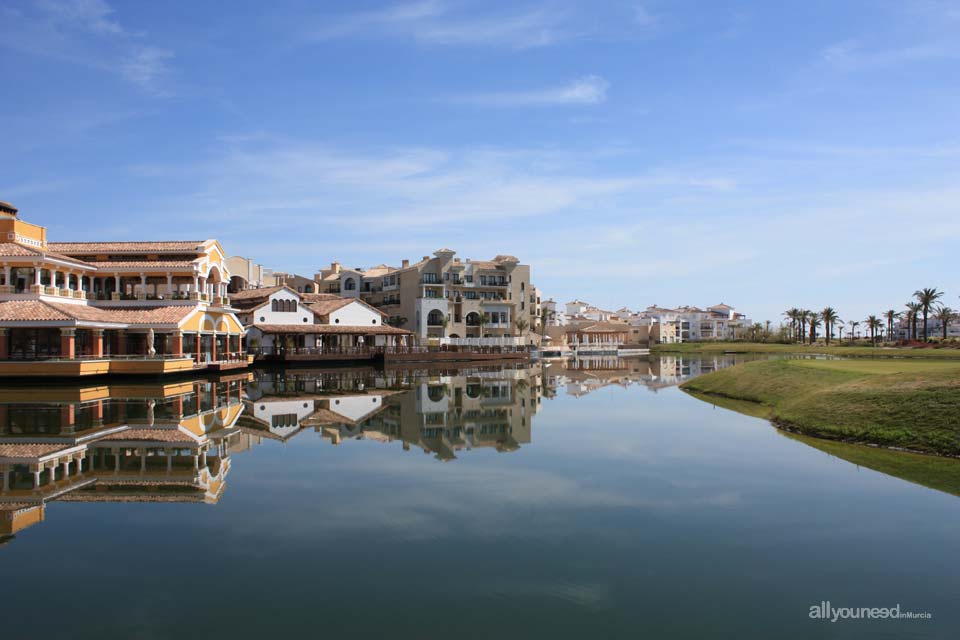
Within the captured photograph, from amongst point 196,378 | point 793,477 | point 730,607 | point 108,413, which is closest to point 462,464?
point 793,477

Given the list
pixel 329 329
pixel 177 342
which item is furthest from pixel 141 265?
pixel 329 329

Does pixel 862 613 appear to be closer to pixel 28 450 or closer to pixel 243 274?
pixel 28 450

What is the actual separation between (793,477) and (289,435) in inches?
489

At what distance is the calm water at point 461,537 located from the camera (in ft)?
20.4

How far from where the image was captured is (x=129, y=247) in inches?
1817

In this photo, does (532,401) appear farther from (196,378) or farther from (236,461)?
(196,378)

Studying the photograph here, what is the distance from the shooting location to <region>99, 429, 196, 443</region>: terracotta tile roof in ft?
52.3

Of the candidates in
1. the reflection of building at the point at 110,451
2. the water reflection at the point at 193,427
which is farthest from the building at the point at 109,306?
the reflection of building at the point at 110,451

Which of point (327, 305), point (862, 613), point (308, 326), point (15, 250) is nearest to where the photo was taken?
point (862, 613)

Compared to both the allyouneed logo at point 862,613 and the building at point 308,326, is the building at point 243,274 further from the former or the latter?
the allyouneed logo at point 862,613

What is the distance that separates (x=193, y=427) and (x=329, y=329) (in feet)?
139

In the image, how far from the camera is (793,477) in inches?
474

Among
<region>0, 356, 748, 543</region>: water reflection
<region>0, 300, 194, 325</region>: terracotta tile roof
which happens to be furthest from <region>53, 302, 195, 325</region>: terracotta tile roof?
<region>0, 356, 748, 543</region>: water reflection

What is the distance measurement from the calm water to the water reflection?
13cm
